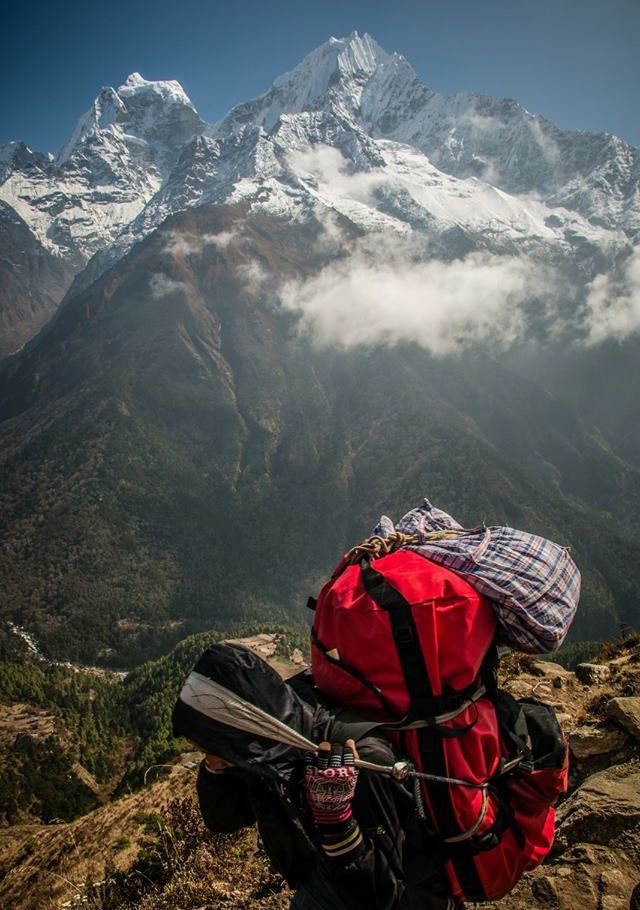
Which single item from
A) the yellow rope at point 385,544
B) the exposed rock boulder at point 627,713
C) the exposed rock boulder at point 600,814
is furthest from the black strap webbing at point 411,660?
the exposed rock boulder at point 627,713

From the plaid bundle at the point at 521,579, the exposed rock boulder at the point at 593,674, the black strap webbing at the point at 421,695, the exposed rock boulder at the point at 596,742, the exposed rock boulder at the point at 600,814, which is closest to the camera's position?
the black strap webbing at the point at 421,695

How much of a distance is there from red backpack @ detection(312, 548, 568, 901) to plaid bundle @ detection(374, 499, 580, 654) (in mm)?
131

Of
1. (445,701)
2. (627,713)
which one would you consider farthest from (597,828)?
(445,701)

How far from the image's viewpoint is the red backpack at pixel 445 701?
10.3 feet

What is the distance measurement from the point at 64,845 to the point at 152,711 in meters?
107

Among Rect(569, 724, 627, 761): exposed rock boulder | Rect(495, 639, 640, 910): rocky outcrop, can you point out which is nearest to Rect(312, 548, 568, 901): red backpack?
Rect(495, 639, 640, 910): rocky outcrop

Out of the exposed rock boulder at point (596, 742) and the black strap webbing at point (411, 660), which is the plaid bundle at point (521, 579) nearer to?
the black strap webbing at point (411, 660)

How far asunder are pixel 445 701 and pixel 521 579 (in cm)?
95

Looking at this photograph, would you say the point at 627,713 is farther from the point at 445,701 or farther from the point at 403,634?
the point at 403,634

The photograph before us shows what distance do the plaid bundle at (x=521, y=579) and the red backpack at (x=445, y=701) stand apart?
13 cm

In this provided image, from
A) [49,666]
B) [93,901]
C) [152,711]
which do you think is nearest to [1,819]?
[152,711]

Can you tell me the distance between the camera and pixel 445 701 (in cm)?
318

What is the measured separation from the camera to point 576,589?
3.74m

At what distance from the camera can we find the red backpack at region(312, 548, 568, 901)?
3.15 metres
